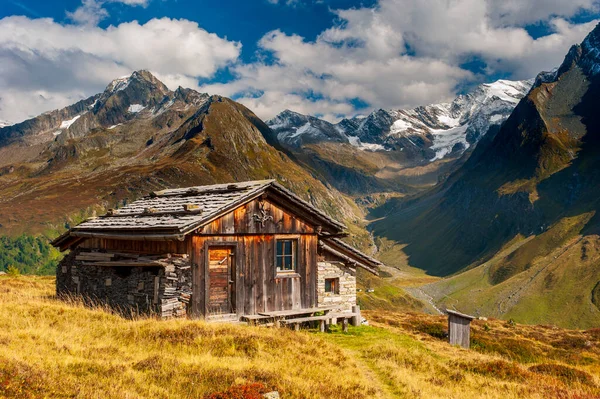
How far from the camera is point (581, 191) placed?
182 meters

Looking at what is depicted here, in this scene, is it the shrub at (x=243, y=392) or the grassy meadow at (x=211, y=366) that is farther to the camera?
the grassy meadow at (x=211, y=366)

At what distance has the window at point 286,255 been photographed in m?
23.9

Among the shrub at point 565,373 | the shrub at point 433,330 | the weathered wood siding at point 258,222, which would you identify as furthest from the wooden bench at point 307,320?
the shrub at point 433,330

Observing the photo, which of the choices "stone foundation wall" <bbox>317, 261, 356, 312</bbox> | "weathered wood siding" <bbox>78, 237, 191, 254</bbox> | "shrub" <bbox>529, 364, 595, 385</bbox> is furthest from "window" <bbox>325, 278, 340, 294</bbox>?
"shrub" <bbox>529, 364, 595, 385</bbox>

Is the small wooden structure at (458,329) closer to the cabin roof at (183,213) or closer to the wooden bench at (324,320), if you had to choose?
the wooden bench at (324,320)

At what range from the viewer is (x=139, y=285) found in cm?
2083

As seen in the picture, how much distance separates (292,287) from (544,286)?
11840 centimetres

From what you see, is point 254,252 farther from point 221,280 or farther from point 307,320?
point 307,320

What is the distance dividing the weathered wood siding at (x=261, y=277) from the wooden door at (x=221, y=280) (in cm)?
A: 28

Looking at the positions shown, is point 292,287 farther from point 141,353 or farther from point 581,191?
point 581,191

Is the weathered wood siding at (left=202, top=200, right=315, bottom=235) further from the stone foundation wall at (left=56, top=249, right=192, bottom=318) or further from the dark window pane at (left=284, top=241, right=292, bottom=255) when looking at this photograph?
the stone foundation wall at (left=56, top=249, right=192, bottom=318)

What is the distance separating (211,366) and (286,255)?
1151 cm

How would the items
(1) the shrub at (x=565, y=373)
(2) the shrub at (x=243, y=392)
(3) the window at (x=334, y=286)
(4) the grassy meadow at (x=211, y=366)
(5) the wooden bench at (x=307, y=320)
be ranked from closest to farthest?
1. (2) the shrub at (x=243, y=392)
2. (4) the grassy meadow at (x=211, y=366)
3. (1) the shrub at (x=565, y=373)
4. (5) the wooden bench at (x=307, y=320)
5. (3) the window at (x=334, y=286)

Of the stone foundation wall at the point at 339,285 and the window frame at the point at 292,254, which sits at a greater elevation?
the window frame at the point at 292,254
